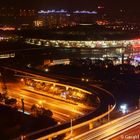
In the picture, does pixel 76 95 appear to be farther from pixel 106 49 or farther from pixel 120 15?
pixel 120 15

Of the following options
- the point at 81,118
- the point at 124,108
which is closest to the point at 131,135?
the point at 81,118

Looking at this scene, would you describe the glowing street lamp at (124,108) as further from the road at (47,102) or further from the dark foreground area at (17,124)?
the dark foreground area at (17,124)

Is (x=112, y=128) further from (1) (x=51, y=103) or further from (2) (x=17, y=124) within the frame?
(1) (x=51, y=103)

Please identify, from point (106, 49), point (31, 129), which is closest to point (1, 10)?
point (106, 49)

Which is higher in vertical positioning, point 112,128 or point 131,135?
point 112,128

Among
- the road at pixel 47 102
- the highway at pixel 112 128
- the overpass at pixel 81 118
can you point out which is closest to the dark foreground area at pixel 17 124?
the overpass at pixel 81 118
